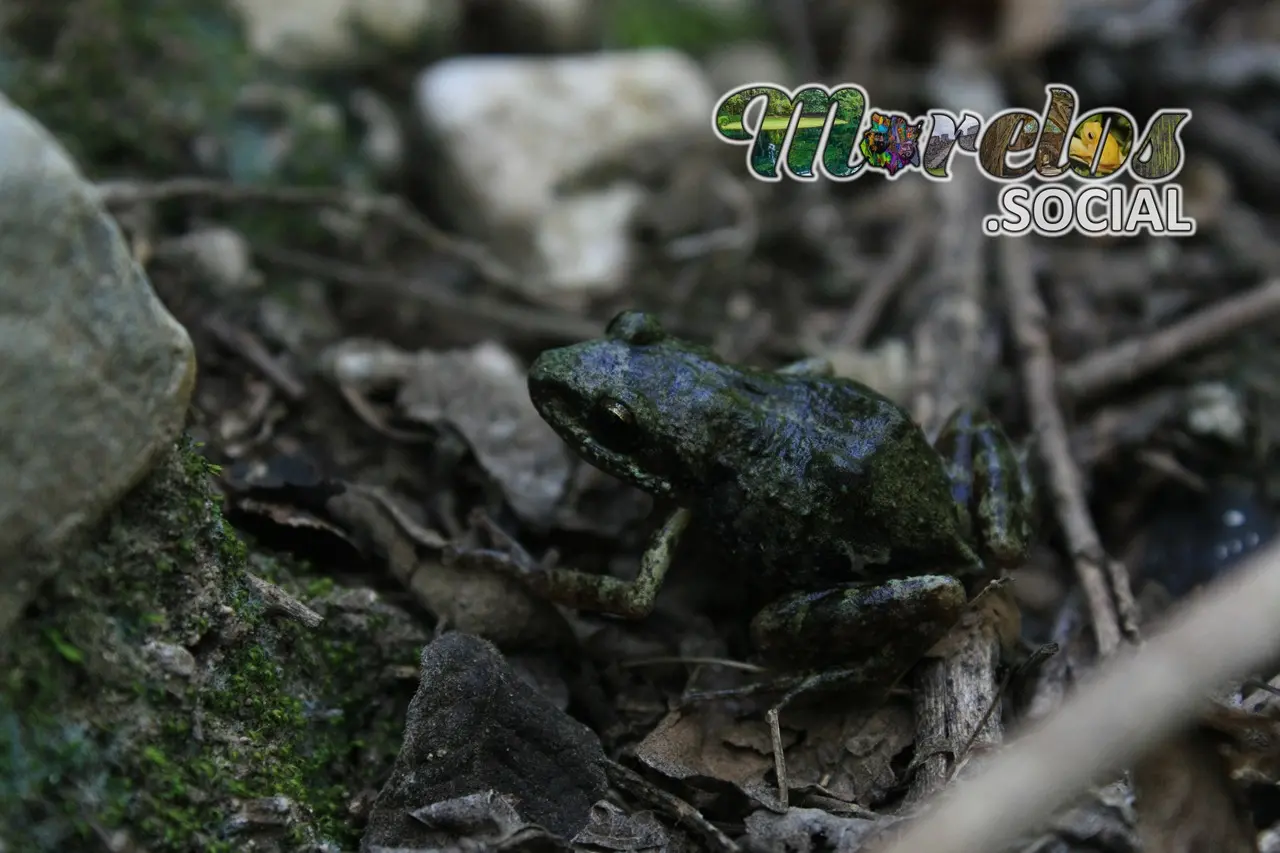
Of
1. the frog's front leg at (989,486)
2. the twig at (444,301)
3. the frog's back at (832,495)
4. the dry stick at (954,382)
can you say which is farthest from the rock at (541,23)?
the frog's front leg at (989,486)

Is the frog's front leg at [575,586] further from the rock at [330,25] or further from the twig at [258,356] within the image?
the rock at [330,25]

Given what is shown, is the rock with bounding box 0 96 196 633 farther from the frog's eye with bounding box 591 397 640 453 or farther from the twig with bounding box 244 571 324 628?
the frog's eye with bounding box 591 397 640 453

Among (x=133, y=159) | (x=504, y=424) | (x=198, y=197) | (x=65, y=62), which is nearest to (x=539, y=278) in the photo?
(x=504, y=424)

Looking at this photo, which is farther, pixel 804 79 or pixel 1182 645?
pixel 804 79

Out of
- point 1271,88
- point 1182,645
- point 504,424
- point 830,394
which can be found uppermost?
point 1271,88

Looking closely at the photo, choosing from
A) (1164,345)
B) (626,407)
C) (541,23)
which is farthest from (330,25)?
(1164,345)

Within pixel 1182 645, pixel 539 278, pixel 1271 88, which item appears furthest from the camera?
pixel 1271 88

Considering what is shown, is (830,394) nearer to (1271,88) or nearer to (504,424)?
(504,424)

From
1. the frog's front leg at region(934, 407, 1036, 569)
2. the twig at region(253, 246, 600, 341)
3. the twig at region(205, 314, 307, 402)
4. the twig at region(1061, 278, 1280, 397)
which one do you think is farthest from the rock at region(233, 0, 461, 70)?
the twig at region(1061, 278, 1280, 397)

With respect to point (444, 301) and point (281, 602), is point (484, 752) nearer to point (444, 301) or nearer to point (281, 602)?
point (281, 602)
